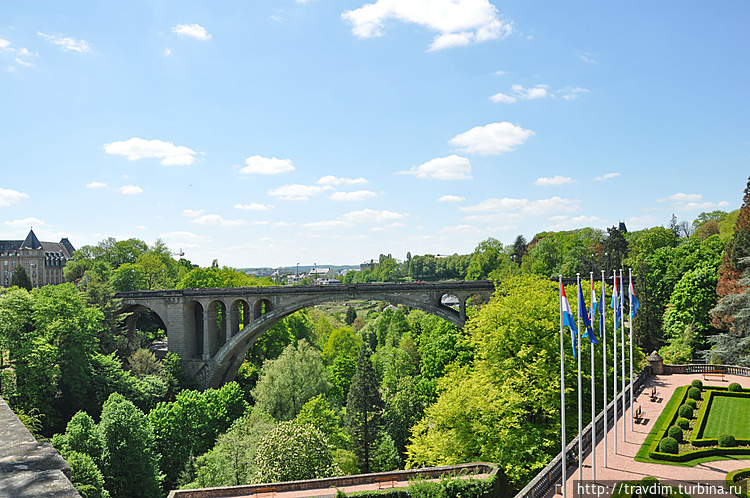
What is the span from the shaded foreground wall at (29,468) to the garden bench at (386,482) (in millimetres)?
17073

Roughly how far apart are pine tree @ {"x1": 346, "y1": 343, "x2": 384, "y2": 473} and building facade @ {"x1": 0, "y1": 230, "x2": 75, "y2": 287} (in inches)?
3062

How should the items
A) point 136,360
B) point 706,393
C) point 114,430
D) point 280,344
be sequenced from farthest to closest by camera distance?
point 280,344 < point 136,360 < point 114,430 < point 706,393

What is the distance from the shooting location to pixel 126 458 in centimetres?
3019

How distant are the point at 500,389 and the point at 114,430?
73.1 feet

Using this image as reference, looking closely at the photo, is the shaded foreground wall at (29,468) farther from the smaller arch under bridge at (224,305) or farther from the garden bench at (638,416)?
the smaller arch under bridge at (224,305)

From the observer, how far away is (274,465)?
24.8 metres

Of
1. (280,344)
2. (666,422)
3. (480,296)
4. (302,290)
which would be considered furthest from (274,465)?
(280,344)

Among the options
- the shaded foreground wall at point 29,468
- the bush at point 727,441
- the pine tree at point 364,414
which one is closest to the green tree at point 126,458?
the pine tree at point 364,414

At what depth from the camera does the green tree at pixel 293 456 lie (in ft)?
80.5

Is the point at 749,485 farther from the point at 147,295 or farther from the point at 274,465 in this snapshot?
the point at 147,295

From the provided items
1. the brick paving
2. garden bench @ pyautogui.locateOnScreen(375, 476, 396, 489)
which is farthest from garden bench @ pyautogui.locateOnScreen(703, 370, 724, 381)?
garden bench @ pyautogui.locateOnScreen(375, 476, 396, 489)

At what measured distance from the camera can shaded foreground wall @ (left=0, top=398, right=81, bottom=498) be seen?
12.7 ft

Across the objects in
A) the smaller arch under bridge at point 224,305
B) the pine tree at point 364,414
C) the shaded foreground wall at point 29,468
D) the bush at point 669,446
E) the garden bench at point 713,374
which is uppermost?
the shaded foreground wall at point 29,468

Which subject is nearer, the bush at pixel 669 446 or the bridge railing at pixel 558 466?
the bridge railing at pixel 558 466
